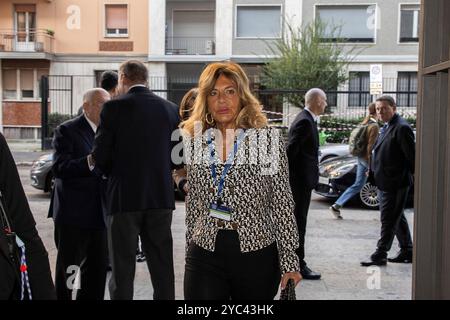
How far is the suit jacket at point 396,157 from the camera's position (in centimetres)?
637

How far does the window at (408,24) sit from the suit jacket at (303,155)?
2574 centimetres

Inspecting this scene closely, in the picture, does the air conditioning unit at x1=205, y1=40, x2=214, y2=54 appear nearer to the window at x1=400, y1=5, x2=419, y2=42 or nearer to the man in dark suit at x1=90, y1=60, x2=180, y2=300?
the window at x1=400, y1=5, x2=419, y2=42

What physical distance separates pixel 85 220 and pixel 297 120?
2.65 metres

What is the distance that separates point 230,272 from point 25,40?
30.8 metres

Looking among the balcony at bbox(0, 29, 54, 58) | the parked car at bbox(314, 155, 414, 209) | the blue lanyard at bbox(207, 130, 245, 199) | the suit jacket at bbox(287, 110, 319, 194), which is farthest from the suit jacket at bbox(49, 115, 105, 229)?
the balcony at bbox(0, 29, 54, 58)

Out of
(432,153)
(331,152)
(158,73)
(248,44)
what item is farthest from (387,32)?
(432,153)

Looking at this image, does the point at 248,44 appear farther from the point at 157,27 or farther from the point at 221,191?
the point at 221,191

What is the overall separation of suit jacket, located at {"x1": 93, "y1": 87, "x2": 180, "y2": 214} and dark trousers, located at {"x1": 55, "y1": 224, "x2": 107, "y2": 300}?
1.31 ft

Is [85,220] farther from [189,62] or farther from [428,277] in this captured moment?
[189,62]

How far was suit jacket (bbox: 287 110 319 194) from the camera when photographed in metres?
5.90

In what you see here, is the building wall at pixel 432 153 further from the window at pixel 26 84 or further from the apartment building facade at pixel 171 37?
the window at pixel 26 84

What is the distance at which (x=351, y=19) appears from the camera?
2994cm

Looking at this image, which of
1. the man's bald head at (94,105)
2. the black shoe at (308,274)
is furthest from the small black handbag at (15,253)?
the black shoe at (308,274)

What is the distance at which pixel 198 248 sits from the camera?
2.89 meters
